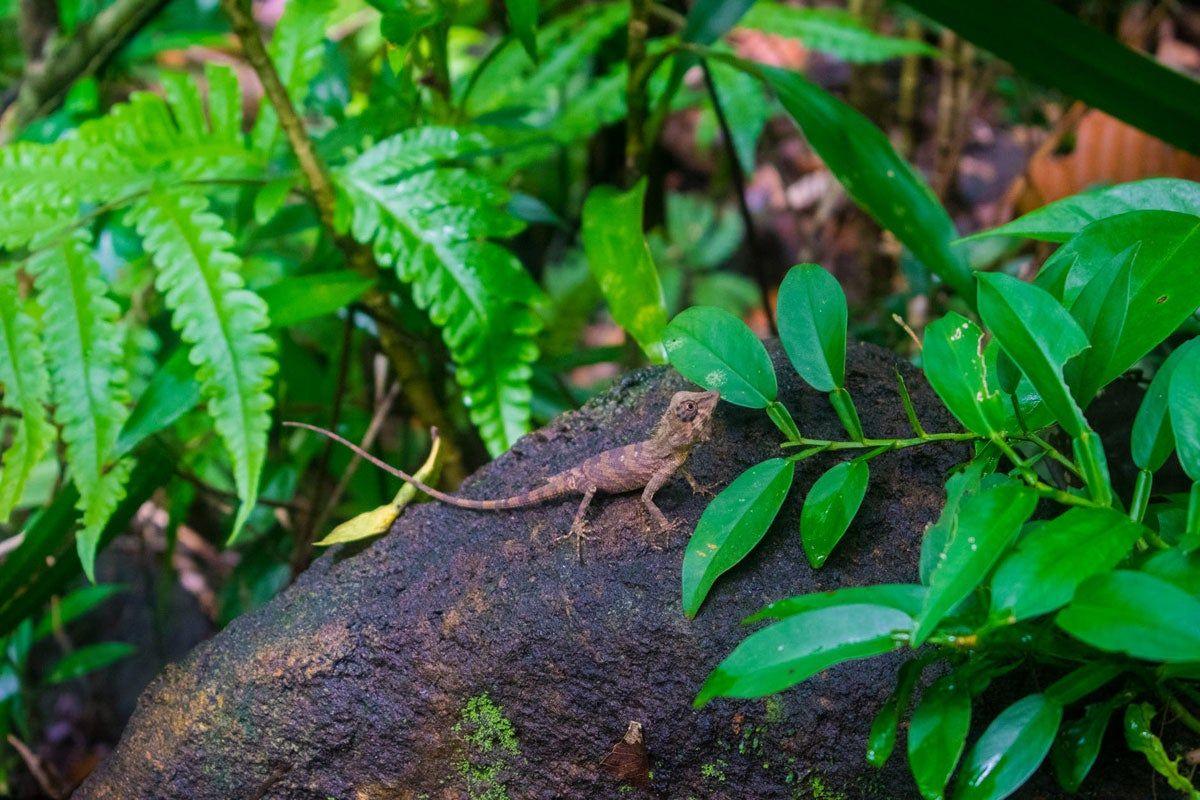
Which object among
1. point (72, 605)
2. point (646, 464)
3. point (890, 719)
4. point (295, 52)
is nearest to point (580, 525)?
point (646, 464)

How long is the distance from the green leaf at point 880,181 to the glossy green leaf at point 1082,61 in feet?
1.26

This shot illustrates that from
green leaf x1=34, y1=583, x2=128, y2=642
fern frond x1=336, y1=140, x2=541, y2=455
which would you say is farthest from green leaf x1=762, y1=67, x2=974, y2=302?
green leaf x1=34, y1=583, x2=128, y2=642

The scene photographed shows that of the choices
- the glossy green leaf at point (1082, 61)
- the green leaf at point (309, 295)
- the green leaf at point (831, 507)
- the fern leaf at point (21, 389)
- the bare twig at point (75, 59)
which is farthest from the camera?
the bare twig at point (75, 59)

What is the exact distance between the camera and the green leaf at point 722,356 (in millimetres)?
2049

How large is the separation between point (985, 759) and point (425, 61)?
8.85ft

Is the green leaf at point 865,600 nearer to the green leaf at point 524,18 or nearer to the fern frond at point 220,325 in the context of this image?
the fern frond at point 220,325

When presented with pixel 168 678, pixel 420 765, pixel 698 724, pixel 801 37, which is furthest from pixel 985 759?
pixel 801 37

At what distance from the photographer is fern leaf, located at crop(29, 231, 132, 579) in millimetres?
2588

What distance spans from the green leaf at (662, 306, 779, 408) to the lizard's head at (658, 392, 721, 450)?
8.4 inches

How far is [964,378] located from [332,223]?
205 cm

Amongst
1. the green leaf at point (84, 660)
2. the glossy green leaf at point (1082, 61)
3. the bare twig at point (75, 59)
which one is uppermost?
the bare twig at point (75, 59)

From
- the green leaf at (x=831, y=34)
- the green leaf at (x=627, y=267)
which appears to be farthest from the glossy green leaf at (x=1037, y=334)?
the green leaf at (x=831, y=34)

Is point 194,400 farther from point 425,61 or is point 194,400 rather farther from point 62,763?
point 62,763

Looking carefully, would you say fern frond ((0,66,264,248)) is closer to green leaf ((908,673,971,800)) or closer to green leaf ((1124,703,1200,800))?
green leaf ((908,673,971,800))
